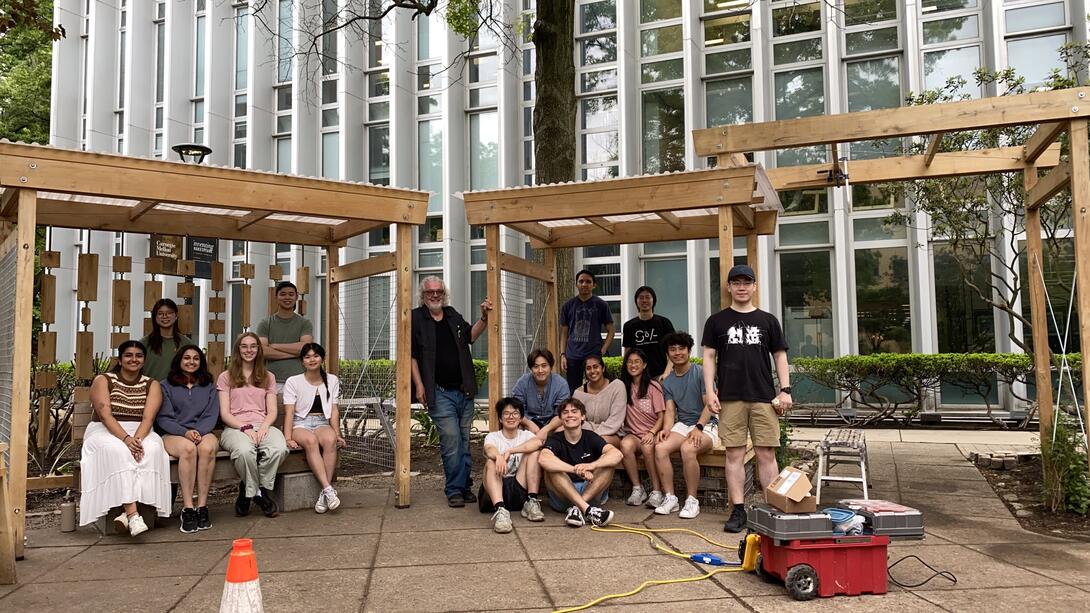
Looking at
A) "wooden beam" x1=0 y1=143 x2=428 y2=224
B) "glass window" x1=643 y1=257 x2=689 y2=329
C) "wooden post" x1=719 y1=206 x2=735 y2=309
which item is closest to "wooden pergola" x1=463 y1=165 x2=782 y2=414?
"wooden post" x1=719 y1=206 x2=735 y2=309

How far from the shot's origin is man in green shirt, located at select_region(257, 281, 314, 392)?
6914mm

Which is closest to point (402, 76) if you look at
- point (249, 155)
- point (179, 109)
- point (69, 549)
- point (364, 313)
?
point (249, 155)

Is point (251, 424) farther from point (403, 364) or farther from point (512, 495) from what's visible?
point (512, 495)

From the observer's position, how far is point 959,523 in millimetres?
5418

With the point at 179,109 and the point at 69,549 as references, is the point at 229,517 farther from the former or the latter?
the point at 179,109

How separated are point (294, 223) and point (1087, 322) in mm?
6240

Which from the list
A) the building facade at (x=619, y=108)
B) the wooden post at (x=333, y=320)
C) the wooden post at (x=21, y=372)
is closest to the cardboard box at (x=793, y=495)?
the wooden post at (x=21, y=372)

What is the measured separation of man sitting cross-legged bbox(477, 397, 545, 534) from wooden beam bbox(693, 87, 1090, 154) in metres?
2.61

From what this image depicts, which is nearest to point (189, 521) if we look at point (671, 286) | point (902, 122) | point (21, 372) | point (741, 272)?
point (21, 372)

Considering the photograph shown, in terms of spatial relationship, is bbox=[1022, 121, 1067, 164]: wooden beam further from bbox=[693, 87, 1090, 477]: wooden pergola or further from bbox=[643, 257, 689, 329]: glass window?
bbox=[643, 257, 689, 329]: glass window

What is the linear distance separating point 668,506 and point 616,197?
2.38 metres

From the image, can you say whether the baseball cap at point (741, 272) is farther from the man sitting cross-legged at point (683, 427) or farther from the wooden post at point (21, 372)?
the wooden post at point (21, 372)

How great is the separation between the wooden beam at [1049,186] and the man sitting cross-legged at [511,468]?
13.6ft

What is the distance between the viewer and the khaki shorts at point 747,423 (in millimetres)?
5215
